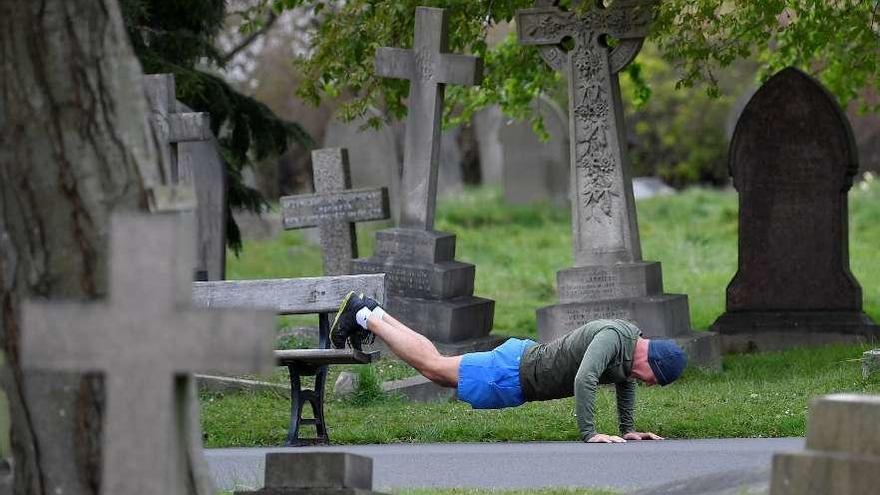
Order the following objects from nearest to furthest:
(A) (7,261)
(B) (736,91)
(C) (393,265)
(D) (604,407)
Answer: (A) (7,261)
(D) (604,407)
(C) (393,265)
(B) (736,91)

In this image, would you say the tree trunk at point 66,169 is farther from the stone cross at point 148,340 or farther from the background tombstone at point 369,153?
the background tombstone at point 369,153

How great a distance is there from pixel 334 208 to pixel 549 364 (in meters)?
6.50

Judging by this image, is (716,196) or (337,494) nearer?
(337,494)

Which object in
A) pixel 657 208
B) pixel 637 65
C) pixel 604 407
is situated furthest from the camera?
pixel 657 208

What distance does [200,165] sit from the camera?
615 inches

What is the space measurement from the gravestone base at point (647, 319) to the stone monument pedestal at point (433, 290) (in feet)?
2.17

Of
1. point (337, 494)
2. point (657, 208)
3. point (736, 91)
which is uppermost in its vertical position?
point (736, 91)

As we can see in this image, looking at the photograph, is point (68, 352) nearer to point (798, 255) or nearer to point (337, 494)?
point (337, 494)

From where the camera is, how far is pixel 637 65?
18.4 meters

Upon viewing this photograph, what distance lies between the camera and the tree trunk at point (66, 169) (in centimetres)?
605

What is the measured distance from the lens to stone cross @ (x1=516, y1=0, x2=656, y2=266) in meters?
14.3

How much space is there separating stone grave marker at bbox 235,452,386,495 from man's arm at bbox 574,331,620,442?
2.60 metres

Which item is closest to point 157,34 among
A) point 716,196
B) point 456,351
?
point 456,351

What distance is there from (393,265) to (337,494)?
809cm
